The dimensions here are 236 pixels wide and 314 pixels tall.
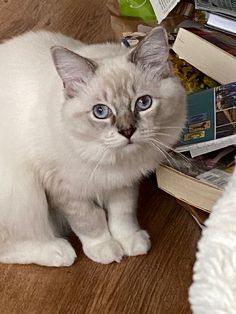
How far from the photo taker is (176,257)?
1371 millimetres

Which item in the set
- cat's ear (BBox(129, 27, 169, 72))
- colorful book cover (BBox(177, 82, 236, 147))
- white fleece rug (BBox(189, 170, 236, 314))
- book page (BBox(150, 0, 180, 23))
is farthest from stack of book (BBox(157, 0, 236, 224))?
A: white fleece rug (BBox(189, 170, 236, 314))

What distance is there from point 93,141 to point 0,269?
44 cm

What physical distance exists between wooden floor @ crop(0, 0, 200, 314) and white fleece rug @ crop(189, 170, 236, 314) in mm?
556

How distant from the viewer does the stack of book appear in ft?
4.16

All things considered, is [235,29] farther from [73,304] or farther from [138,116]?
[73,304]

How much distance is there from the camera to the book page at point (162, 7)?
151 cm

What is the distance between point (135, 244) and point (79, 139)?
13.9 inches

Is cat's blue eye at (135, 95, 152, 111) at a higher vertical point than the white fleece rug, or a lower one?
higher

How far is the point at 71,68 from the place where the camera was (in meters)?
1.06

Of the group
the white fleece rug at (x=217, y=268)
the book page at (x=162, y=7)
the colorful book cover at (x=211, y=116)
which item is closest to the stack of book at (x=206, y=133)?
the colorful book cover at (x=211, y=116)


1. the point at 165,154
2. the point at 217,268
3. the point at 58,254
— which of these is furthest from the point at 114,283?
the point at 217,268

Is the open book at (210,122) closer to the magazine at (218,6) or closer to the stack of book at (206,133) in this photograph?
the stack of book at (206,133)

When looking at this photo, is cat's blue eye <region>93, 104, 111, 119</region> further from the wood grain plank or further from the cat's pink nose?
the wood grain plank

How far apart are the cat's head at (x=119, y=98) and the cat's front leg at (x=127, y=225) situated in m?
0.24
